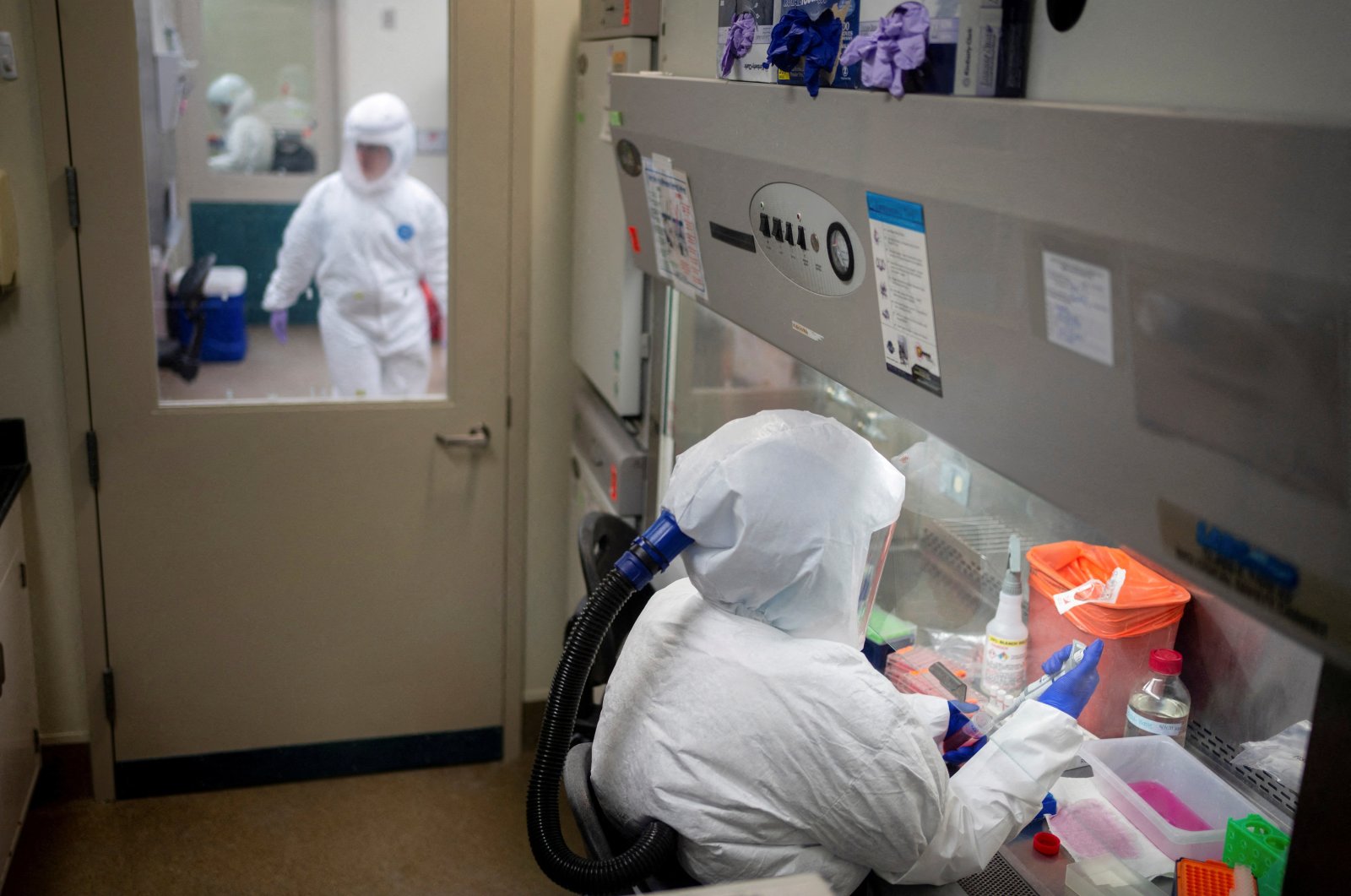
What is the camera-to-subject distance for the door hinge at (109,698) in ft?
8.82

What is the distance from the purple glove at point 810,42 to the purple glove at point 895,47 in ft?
0.31

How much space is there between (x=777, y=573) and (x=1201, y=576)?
0.63 m

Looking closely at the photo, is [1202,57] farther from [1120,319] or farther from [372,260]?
[372,260]

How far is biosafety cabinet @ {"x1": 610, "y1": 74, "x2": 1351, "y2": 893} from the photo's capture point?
0.68 metres

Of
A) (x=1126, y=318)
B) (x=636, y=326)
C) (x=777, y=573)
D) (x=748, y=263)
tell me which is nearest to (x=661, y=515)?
(x=777, y=573)

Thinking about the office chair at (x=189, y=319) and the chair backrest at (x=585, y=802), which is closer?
the chair backrest at (x=585, y=802)

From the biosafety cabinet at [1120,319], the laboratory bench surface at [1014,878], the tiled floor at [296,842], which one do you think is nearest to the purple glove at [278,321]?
the tiled floor at [296,842]

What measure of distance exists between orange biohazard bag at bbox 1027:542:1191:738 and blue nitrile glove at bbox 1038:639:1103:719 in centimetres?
3

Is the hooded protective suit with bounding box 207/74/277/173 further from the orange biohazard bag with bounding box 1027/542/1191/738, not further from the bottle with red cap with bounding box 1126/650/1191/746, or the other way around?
the bottle with red cap with bounding box 1126/650/1191/746

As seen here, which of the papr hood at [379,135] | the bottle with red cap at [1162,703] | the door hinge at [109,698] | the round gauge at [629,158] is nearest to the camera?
the bottle with red cap at [1162,703]

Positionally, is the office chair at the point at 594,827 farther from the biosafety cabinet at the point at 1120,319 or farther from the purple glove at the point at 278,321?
the purple glove at the point at 278,321

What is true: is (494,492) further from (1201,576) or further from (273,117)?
(1201,576)

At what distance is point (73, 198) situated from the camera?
237 cm

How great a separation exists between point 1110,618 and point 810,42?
82cm
